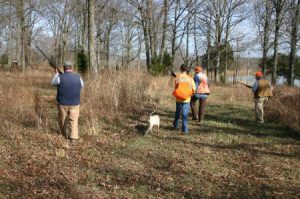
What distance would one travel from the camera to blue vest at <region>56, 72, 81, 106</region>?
8633 mm

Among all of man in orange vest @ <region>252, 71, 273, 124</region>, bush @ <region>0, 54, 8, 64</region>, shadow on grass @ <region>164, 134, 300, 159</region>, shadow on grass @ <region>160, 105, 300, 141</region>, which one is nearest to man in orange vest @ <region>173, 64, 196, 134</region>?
shadow on grass @ <region>164, 134, 300, 159</region>

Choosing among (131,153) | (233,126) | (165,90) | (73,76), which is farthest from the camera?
(165,90)

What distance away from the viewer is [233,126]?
1159 centimetres

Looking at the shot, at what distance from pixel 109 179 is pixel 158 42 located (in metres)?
29.6

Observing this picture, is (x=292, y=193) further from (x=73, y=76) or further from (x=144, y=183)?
(x=73, y=76)

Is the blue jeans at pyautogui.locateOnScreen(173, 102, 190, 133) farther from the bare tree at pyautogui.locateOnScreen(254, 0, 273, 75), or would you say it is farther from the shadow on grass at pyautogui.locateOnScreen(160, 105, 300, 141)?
the bare tree at pyautogui.locateOnScreen(254, 0, 273, 75)

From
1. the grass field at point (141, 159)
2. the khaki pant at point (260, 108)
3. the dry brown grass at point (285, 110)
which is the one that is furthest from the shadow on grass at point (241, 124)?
the dry brown grass at point (285, 110)

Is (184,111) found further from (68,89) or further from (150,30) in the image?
(150,30)

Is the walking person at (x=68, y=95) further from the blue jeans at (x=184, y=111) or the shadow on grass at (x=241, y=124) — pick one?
the shadow on grass at (x=241, y=124)

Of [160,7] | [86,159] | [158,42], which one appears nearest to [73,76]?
[86,159]

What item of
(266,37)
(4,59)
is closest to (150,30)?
(266,37)

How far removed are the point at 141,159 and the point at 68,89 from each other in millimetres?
2559

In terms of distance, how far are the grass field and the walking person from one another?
0.43 m

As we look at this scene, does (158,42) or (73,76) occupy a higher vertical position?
(158,42)
